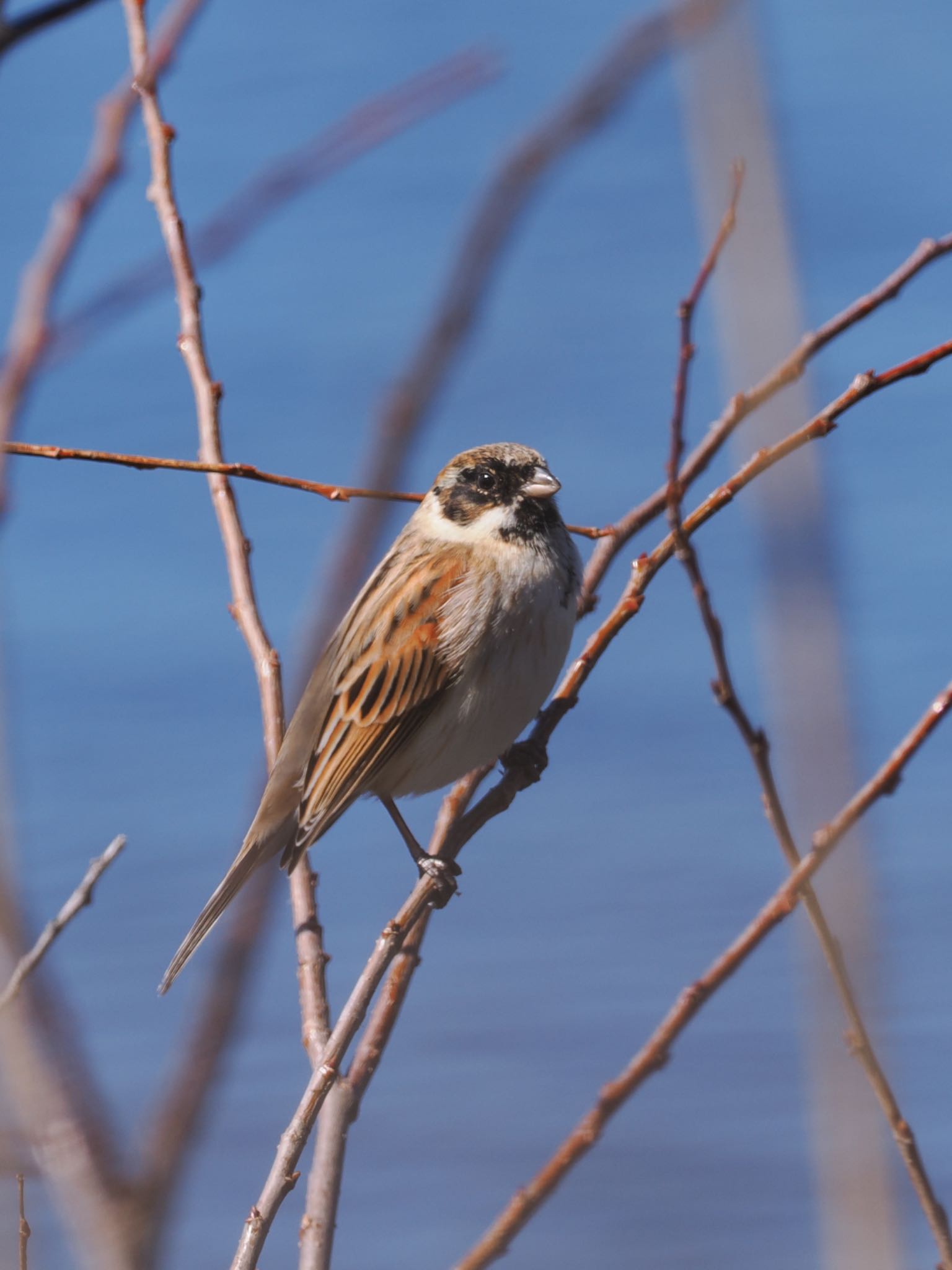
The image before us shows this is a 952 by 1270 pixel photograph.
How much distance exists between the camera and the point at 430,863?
3.17m

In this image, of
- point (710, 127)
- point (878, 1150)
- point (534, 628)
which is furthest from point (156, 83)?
point (878, 1150)

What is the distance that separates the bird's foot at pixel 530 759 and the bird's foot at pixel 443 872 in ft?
0.86

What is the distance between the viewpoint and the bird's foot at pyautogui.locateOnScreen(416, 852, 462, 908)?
3010 mm

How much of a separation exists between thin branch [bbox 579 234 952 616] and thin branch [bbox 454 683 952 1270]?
358 millimetres

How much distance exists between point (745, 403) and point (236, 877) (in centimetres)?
259

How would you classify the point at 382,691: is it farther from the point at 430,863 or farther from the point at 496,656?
the point at 430,863

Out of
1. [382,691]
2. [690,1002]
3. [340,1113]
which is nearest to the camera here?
[690,1002]

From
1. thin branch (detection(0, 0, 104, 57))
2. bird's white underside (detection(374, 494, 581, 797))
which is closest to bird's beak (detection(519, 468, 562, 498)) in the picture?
bird's white underside (detection(374, 494, 581, 797))

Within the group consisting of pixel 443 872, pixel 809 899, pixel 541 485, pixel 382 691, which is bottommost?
pixel 809 899

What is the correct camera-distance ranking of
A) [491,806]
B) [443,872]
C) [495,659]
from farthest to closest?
[495,659] < [443,872] < [491,806]

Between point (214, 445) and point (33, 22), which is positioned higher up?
point (214, 445)

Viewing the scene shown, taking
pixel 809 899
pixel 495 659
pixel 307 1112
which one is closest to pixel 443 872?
pixel 495 659

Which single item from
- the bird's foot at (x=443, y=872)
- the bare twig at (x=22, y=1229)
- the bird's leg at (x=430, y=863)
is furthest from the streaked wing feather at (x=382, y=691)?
the bare twig at (x=22, y=1229)

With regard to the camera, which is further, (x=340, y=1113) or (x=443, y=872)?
(x=443, y=872)
